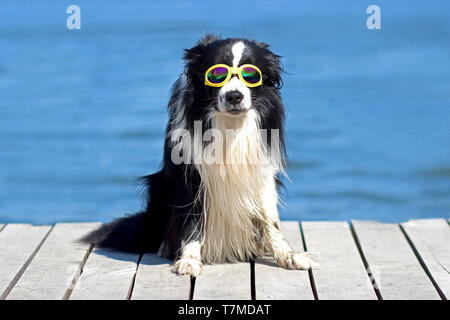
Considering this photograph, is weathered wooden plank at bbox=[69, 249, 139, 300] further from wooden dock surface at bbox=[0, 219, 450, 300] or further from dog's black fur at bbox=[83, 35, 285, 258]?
dog's black fur at bbox=[83, 35, 285, 258]

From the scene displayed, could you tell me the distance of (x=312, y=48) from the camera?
1386 cm

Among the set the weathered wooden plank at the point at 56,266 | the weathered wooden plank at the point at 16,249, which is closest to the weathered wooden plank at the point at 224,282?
the weathered wooden plank at the point at 56,266

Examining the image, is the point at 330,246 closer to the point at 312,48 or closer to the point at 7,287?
the point at 7,287

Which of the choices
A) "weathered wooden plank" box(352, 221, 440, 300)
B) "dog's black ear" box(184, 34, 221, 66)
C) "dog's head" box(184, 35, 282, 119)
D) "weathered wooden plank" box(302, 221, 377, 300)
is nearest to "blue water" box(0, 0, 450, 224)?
"weathered wooden plank" box(302, 221, 377, 300)

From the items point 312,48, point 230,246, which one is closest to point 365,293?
point 230,246

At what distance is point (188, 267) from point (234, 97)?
843 mm

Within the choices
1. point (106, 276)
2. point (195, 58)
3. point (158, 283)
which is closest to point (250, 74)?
point (195, 58)

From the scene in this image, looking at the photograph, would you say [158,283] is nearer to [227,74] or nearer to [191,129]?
[191,129]

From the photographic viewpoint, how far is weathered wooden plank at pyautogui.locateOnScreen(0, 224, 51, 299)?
157 inches

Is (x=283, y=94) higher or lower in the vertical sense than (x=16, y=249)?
higher

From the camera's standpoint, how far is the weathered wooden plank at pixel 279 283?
3752 mm

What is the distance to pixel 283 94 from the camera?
938cm

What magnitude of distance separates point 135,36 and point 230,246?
1097 cm

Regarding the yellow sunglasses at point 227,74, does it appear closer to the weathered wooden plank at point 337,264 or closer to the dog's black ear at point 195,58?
the dog's black ear at point 195,58
